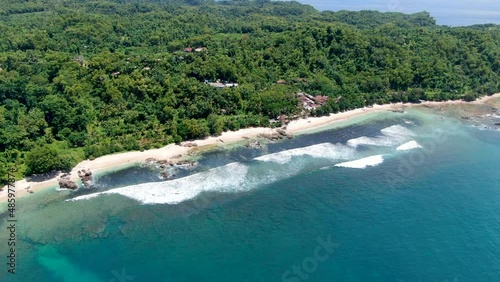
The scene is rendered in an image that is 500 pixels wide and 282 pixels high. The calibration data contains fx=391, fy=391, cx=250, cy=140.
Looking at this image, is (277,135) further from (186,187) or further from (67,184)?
(67,184)

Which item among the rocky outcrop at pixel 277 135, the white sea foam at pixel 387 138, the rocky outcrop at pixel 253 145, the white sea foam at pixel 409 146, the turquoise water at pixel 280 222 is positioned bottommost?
the turquoise water at pixel 280 222

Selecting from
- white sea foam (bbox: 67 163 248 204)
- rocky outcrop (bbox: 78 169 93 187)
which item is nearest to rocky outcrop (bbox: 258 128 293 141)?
white sea foam (bbox: 67 163 248 204)

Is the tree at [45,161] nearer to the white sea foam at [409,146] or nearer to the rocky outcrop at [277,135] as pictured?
the rocky outcrop at [277,135]

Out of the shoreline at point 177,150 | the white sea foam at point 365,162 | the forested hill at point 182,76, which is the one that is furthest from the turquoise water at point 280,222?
the forested hill at point 182,76

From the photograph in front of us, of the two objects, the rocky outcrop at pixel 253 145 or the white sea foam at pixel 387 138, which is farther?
the white sea foam at pixel 387 138

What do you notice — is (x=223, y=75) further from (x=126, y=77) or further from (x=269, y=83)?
(x=126, y=77)

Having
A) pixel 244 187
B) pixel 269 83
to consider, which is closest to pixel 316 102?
pixel 269 83

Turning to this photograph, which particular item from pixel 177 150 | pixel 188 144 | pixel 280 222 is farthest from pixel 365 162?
pixel 177 150
